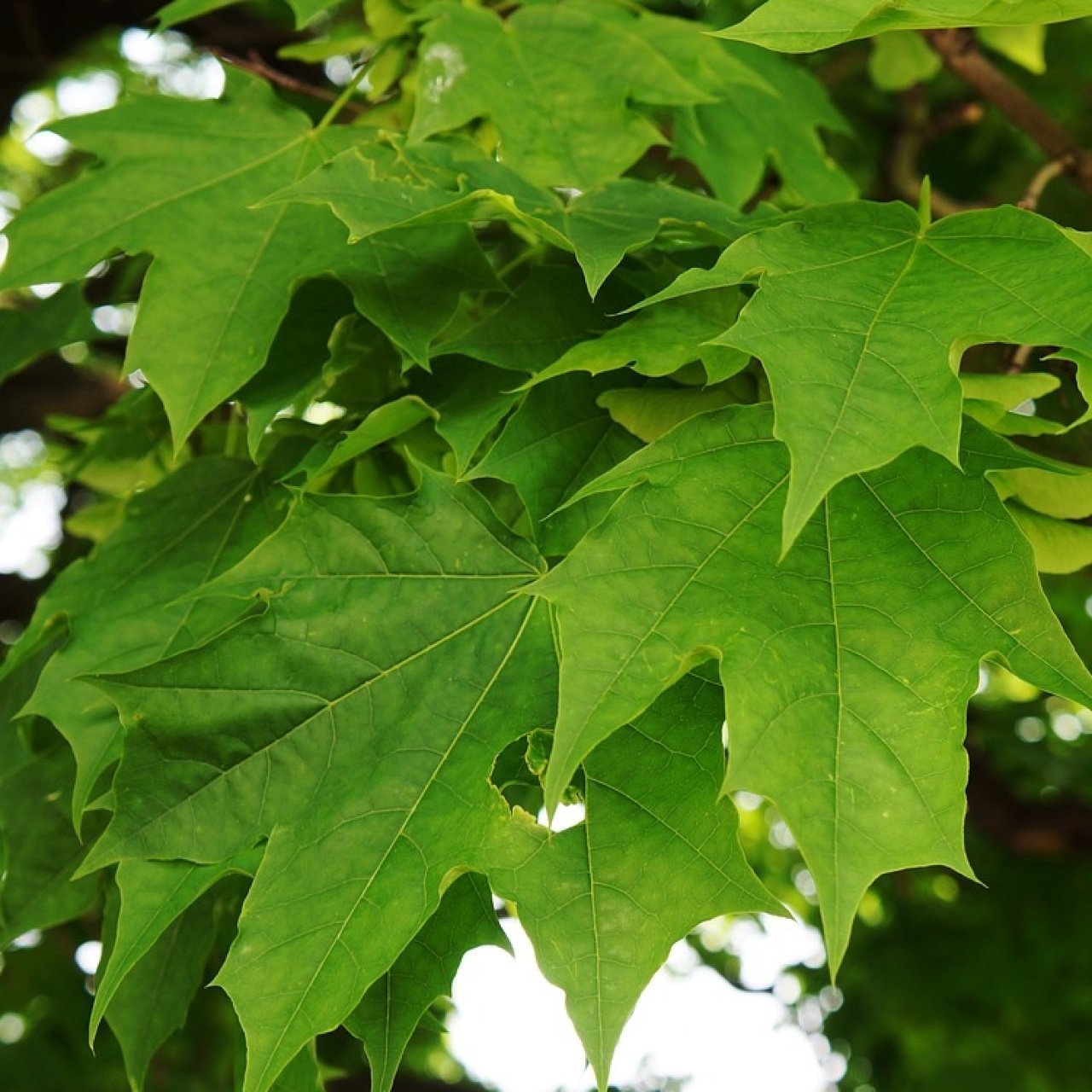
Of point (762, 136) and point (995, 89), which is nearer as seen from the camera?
point (762, 136)

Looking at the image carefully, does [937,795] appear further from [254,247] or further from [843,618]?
[254,247]

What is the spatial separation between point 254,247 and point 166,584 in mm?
349

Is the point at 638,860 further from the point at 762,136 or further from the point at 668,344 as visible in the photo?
the point at 762,136

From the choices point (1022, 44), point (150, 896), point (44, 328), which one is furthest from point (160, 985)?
point (1022, 44)

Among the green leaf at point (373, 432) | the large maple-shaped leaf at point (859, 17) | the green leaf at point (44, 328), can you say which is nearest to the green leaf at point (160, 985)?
the green leaf at point (373, 432)

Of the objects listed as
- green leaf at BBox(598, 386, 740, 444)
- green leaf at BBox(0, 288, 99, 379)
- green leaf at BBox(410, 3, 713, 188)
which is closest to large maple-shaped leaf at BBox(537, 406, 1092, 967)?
green leaf at BBox(598, 386, 740, 444)

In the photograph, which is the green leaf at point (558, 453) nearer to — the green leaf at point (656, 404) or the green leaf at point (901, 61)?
the green leaf at point (656, 404)

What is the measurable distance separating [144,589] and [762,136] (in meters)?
1.02

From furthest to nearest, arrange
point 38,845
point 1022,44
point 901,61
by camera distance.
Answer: point 901,61 < point 1022,44 < point 38,845

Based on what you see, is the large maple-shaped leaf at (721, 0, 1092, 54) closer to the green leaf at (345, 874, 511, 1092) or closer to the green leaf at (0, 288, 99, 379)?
the green leaf at (345, 874, 511, 1092)

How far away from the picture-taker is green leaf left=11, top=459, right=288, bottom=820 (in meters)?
1.19

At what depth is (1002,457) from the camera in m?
0.99

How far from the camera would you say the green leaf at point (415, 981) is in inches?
41.6

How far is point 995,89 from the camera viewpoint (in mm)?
2070
